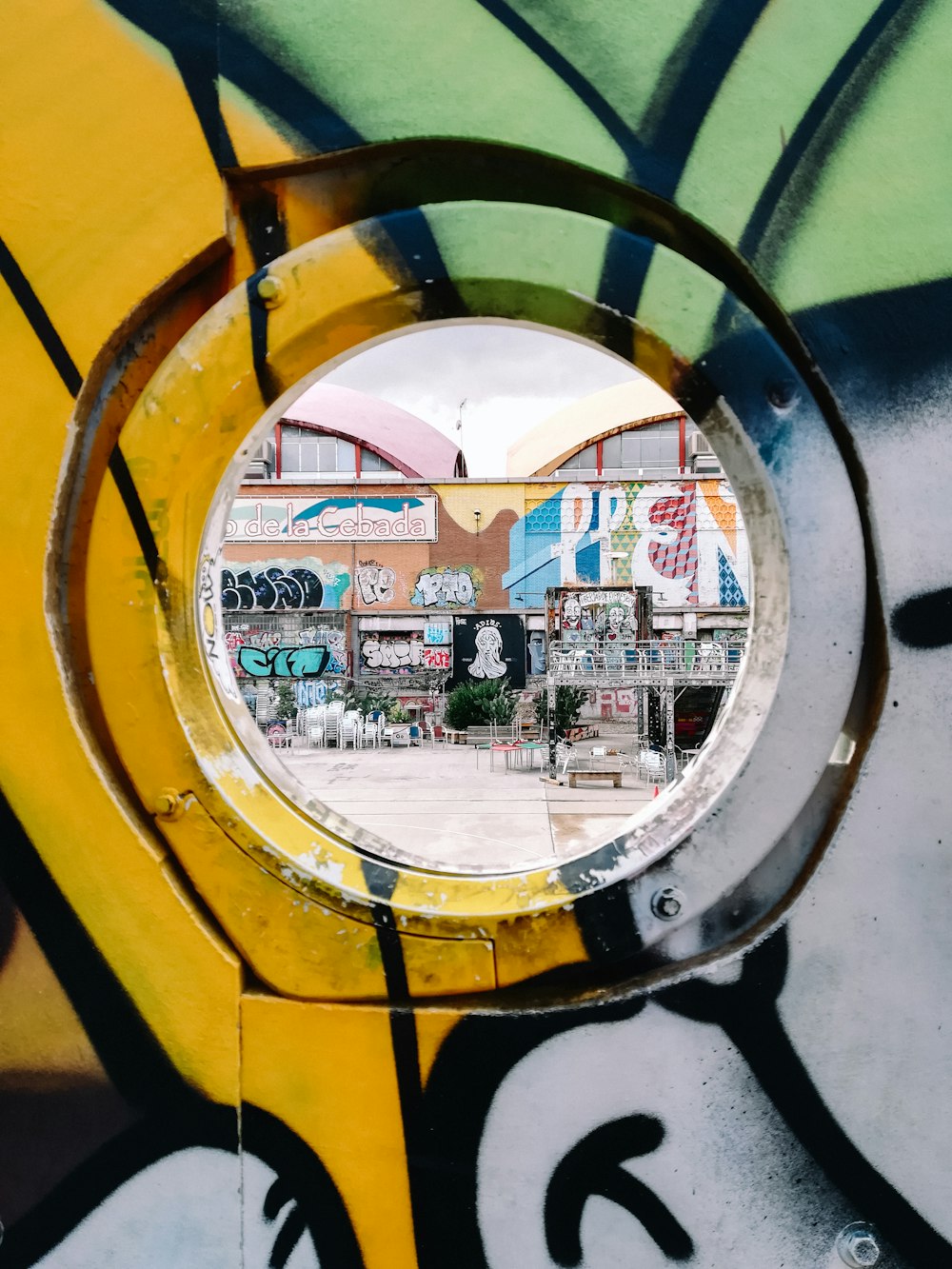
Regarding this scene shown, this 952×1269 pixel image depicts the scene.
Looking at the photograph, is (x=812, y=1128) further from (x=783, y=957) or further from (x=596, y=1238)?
(x=596, y=1238)

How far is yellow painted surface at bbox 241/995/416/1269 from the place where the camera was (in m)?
1.35

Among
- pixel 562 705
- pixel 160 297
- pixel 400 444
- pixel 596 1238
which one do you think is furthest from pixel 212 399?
pixel 400 444

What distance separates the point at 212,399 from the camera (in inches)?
56.5

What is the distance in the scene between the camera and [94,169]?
1.47 metres

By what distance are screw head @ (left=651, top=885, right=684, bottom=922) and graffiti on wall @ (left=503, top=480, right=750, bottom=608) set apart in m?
19.7

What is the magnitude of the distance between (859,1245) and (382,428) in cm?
2637

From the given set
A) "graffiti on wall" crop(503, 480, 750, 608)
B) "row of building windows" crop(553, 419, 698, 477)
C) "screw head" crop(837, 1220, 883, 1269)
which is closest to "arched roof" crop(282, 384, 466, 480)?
"graffiti on wall" crop(503, 480, 750, 608)

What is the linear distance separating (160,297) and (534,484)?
20.3m

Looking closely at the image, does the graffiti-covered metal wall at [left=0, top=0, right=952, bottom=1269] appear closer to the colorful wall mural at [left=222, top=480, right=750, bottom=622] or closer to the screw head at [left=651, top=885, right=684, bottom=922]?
the screw head at [left=651, top=885, right=684, bottom=922]

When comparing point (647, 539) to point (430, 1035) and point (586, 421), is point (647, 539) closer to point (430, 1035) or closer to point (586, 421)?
point (586, 421)

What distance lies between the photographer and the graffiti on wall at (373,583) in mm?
21566

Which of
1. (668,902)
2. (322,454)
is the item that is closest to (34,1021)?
(668,902)

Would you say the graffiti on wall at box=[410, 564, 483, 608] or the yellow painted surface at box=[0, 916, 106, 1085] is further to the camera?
the graffiti on wall at box=[410, 564, 483, 608]

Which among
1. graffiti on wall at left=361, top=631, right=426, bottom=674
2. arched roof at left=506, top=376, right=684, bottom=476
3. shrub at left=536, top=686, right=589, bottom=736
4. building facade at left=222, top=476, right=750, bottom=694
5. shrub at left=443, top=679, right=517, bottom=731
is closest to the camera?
shrub at left=536, top=686, right=589, bottom=736
